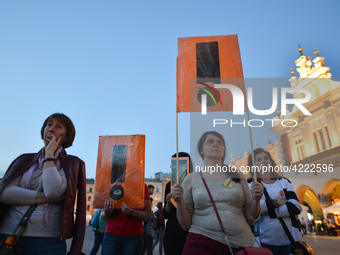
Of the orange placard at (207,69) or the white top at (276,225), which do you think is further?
the orange placard at (207,69)

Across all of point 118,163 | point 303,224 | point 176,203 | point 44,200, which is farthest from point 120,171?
point 303,224

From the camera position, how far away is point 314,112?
16.3 metres

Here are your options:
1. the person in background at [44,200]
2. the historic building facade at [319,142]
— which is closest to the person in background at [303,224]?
Result: the historic building facade at [319,142]

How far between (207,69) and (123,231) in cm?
267

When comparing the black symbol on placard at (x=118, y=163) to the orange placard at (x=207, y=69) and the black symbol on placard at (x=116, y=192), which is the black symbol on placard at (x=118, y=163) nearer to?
the black symbol on placard at (x=116, y=192)

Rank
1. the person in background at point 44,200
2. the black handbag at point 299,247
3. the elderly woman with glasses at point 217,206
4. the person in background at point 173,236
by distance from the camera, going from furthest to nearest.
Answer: the person in background at point 173,236
the black handbag at point 299,247
the elderly woman with glasses at point 217,206
the person in background at point 44,200

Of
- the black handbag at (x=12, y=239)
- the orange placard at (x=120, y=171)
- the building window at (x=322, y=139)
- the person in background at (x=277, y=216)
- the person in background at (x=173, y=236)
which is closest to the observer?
the black handbag at (x=12, y=239)

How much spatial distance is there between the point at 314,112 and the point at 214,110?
54.3 feet

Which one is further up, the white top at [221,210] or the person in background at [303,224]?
the white top at [221,210]

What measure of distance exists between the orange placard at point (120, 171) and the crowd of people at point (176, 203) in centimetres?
107

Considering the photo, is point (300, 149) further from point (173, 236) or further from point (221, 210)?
point (221, 210)

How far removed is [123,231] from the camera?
10.5ft

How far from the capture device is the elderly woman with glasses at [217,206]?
6.51ft

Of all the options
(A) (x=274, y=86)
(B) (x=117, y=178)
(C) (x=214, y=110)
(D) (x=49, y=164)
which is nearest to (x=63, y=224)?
(D) (x=49, y=164)
